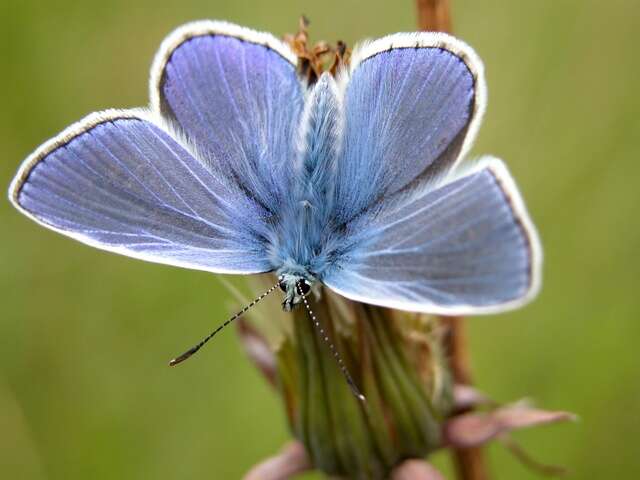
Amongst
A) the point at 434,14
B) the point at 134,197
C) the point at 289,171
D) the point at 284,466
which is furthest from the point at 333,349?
the point at 434,14

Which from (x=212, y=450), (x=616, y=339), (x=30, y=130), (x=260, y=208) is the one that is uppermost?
(x=30, y=130)

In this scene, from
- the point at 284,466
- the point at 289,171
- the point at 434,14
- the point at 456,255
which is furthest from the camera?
the point at 289,171

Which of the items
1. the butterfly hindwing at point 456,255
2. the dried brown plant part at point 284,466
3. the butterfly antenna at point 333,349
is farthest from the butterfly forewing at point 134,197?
the dried brown plant part at point 284,466

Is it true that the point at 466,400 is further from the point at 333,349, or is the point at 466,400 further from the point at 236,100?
the point at 236,100

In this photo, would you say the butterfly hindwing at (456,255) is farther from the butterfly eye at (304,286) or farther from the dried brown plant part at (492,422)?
the dried brown plant part at (492,422)

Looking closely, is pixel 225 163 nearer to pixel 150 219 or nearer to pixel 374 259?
pixel 150 219

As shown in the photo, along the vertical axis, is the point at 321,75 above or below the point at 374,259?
above

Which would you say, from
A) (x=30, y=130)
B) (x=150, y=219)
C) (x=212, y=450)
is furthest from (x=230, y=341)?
(x=150, y=219)

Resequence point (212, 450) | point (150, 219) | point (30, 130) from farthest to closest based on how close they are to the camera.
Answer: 1. point (30, 130)
2. point (212, 450)
3. point (150, 219)
